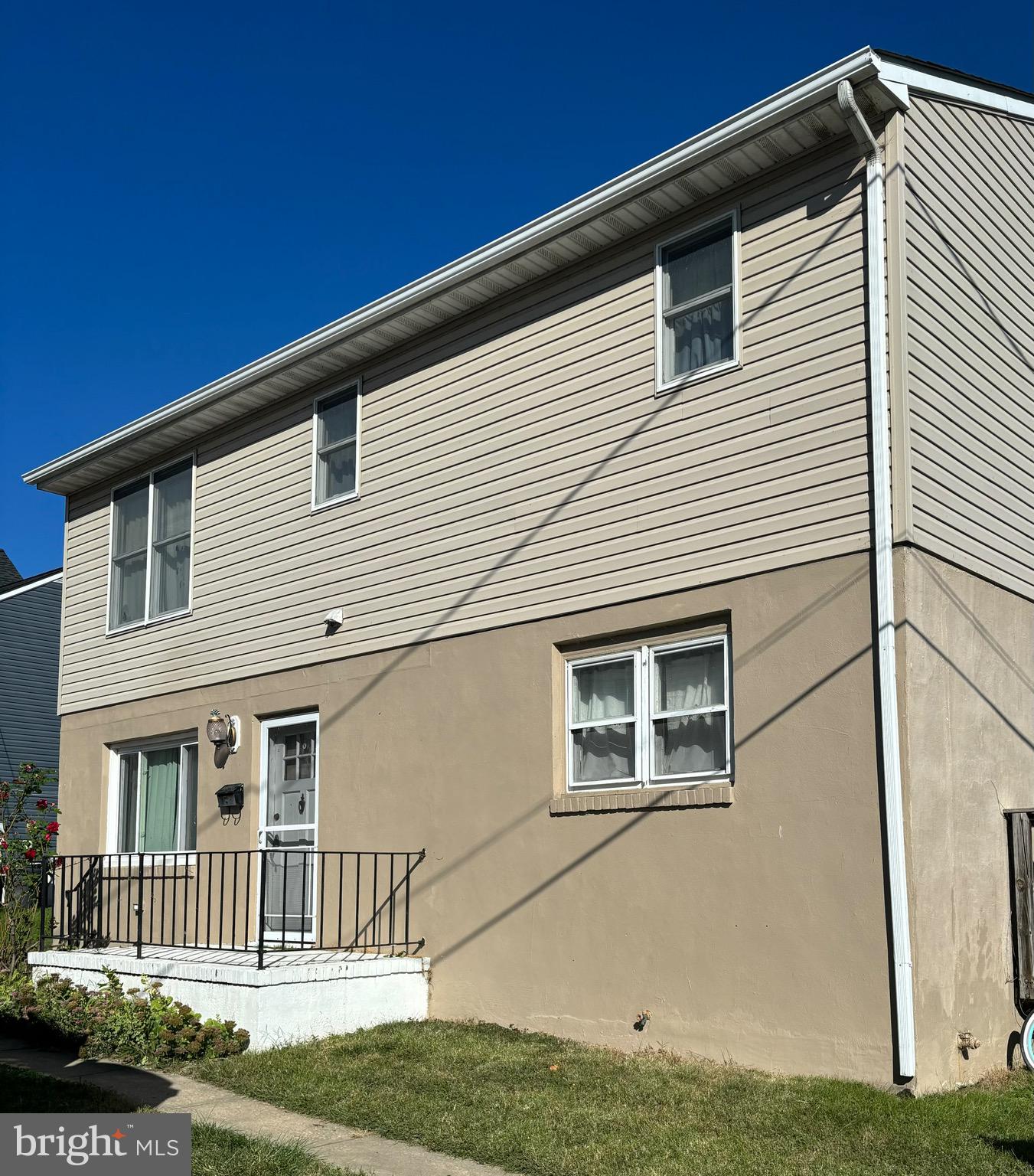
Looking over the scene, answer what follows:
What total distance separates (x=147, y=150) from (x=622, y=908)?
38.4ft

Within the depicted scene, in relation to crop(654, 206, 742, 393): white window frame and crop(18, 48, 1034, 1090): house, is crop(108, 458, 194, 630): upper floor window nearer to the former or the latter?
crop(18, 48, 1034, 1090): house

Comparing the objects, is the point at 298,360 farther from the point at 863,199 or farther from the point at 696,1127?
the point at 696,1127

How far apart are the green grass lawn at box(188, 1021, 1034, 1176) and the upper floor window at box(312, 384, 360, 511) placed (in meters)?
5.15

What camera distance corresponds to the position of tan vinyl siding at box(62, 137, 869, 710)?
8234mm

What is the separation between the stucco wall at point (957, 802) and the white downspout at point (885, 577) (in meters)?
0.08

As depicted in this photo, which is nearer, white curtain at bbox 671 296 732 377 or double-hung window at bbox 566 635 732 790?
double-hung window at bbox 566 635 732 790

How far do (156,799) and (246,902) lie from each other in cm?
220

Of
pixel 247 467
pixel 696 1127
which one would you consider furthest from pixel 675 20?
pixel 696 1127

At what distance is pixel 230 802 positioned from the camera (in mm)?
12125

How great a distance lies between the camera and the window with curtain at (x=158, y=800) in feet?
42.4

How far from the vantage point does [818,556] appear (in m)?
7.97

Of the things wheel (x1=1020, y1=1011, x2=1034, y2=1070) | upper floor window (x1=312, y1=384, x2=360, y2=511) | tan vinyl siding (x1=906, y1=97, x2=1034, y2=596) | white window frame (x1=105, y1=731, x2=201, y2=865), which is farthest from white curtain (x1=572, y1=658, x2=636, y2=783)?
white window frame (x1=105, y1=731, x2=201, y2=865)

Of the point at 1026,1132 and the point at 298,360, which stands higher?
the point at 298,360

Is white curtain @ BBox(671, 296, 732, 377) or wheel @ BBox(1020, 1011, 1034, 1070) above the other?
white curtain @ BBox(671, 296, 732, 377)
